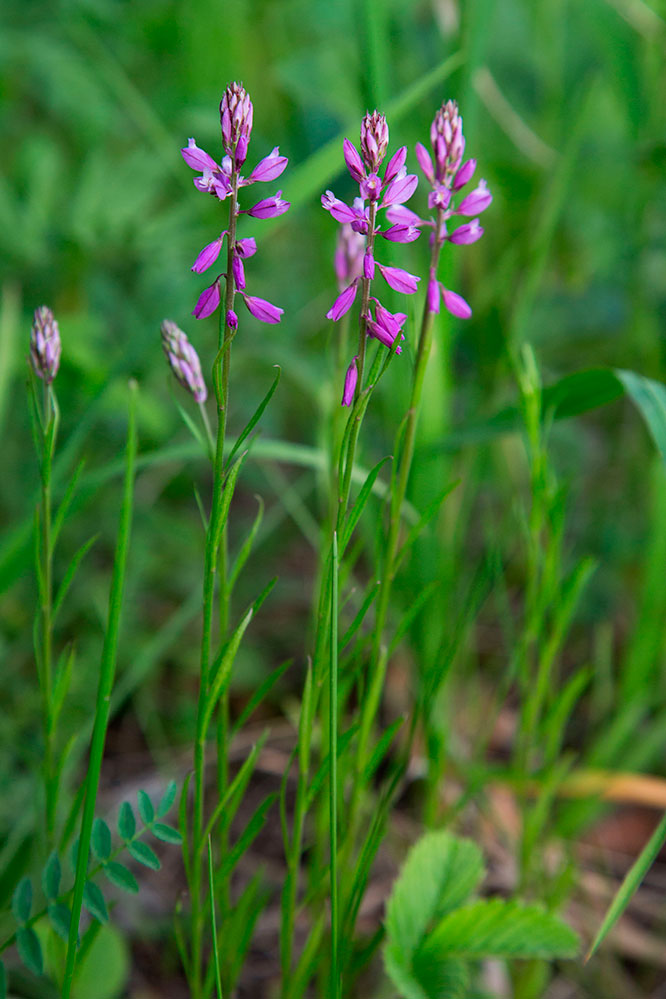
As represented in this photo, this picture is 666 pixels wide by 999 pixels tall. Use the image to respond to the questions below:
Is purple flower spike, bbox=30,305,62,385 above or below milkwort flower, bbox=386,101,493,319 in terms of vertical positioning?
below

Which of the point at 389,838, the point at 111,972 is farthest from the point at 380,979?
the point at 111,972

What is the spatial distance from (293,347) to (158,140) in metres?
0.46

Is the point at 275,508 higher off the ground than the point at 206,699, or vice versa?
the point at 275,508

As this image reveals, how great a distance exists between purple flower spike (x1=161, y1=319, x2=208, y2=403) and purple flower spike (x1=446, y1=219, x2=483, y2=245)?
0.24 meters

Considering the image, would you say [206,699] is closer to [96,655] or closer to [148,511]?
[96,655]

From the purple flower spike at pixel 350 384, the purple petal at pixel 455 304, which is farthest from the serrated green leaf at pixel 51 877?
the purple petal at pixel 455 304

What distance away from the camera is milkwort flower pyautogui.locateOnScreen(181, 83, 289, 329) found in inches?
23.1

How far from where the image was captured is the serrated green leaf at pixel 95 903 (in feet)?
2.43

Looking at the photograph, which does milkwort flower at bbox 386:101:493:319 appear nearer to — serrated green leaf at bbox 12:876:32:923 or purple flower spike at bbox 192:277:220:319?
purple flower spike at bbox 192:277:220:319

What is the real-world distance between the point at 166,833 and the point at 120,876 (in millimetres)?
60

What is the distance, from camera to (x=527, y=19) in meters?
2.26

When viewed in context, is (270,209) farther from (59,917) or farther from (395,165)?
(59,917)

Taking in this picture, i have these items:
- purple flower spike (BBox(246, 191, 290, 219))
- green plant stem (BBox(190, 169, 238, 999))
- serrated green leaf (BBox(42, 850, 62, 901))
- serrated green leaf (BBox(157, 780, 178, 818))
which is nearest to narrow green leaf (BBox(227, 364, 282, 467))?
green plant stem (BBox(190, 169, 238, 999))

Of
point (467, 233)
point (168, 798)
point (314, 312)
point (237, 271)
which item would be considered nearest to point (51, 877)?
point (168, 798)
